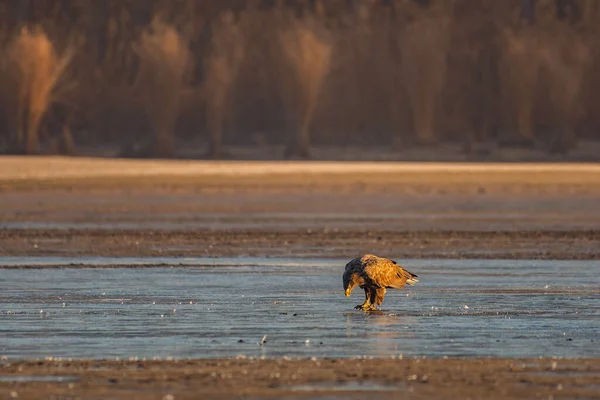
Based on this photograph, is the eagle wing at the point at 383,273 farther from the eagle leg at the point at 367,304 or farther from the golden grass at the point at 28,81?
the golden grass at the point at 28,81

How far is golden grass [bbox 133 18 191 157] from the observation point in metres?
61.0

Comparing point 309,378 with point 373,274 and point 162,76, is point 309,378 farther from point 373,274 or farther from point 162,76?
point 162,76

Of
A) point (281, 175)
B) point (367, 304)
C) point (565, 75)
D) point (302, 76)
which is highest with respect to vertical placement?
point (367, 304)

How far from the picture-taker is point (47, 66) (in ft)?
192

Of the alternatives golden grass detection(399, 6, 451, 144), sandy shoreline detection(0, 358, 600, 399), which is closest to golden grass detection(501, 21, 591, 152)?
golden grass detection(399, 6, 451, 144)

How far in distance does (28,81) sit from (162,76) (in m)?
5.84

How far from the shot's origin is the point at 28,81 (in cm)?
5812

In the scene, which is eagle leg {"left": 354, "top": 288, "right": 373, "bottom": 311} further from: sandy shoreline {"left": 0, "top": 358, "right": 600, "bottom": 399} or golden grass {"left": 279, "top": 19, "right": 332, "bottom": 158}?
golden grass {"left": 279, "top": 19, "right": 332, "bottom": 158}

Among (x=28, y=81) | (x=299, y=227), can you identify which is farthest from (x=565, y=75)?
(x=299, y=227)

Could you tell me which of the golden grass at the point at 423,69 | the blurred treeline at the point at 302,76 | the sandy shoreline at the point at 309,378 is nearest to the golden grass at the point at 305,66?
the blurred treeline at the point at 302,76

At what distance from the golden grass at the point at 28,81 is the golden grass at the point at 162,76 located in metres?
3.57

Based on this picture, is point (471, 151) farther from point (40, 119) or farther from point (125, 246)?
point (125, 246)

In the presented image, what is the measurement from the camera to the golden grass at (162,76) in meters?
61.0

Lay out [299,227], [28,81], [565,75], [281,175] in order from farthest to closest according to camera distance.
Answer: [565,75] < [28,81] < [281,175] < [299,227]
